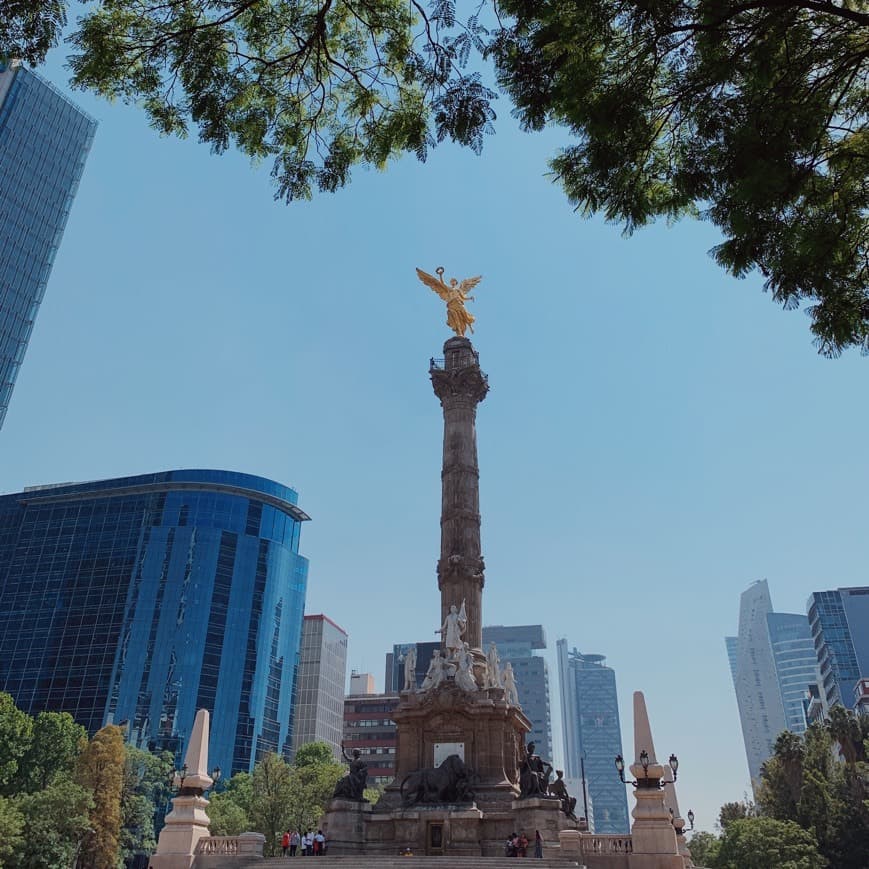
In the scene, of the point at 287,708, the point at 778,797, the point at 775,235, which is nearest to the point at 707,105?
the point at 775,235

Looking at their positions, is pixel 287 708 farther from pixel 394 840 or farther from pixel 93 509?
pixel 394 840

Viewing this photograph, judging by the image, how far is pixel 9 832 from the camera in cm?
3045

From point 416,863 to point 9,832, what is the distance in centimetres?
1998

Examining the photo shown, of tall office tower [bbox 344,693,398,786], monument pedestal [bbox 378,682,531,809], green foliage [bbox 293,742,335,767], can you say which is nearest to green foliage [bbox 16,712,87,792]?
green foliage [bbox 293,742,335,767]

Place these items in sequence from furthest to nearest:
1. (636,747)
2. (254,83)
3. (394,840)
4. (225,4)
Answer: (394,840)
(636,747)
(254,83)
(225,4)

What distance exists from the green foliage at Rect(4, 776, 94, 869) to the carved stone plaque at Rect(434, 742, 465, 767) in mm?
17659

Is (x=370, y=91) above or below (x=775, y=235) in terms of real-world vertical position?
above

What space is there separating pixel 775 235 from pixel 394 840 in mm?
22748

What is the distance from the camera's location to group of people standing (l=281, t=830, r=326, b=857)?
2372 cm

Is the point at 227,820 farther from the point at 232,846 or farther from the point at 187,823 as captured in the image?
the point at 187,823

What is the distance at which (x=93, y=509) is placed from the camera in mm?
83438

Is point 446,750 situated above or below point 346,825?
above

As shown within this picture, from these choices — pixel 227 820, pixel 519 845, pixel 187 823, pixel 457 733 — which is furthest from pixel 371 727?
pixel 187 823

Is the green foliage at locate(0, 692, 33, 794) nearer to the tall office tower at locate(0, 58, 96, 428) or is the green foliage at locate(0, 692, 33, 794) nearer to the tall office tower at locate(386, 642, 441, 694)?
the tall office tower at locate(0, 58, 96, 428)
